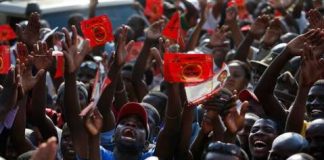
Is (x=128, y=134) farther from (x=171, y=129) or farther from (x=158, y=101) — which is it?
(x=158, y=101)

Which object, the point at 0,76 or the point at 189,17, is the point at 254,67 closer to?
the point at 0,76

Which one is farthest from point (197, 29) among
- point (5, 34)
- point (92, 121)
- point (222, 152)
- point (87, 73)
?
point (222, 152)

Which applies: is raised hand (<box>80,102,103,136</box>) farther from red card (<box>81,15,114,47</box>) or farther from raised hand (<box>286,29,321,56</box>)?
red card (<box>81,15,114,47</box>)

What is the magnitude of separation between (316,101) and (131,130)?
1297 mm

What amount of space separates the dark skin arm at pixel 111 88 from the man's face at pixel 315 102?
1320mm

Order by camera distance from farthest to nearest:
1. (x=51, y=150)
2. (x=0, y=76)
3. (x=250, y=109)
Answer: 1. (x=0, y=76)
2. (x=250, y=109)
3. (x=51, y=150)

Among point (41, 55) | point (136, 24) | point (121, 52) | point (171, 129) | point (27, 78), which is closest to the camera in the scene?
point (27, 78)

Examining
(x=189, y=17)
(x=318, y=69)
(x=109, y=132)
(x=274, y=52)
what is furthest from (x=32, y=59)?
(x=189, y=17)

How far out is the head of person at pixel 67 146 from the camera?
6696 mm

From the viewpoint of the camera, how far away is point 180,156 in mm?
6824

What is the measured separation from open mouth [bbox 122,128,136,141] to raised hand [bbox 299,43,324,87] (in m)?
1.14

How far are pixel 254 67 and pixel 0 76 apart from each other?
7.28 feet

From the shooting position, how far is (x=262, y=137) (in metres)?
6.71

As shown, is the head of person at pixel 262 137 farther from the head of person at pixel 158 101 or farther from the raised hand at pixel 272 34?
the raised hand at pixel 272 34
